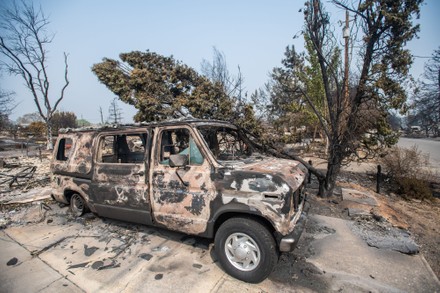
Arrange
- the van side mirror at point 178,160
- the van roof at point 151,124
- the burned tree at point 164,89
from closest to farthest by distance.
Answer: the van side mirror at point 178,160 → the van roof at point 151,124 → the burned tree at point 164,89

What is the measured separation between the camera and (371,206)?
5.75 meters

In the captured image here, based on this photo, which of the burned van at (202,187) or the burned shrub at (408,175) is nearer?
the burned van at (202,187)

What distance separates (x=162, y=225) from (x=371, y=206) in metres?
5.14

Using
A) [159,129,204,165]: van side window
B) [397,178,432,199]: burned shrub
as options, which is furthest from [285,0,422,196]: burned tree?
[159,129,204,165]: van side window

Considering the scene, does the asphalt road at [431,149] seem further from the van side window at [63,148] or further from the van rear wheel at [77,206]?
the van side window at [63,148]

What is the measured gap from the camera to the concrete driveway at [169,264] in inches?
116

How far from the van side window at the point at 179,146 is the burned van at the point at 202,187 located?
0.05ft

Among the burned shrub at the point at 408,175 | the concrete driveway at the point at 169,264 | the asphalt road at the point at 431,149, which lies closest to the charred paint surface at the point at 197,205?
the concrete driveway at the point at 169,264

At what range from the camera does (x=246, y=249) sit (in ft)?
9.70

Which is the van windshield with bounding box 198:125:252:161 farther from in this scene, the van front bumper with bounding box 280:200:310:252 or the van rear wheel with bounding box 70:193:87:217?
the van rear wheel with bounding box 70:193:87:217

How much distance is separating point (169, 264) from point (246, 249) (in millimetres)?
1239

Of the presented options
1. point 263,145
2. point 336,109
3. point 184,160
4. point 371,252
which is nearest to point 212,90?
point 263,145

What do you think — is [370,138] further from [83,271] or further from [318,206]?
[83,271]

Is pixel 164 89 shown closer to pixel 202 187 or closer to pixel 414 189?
pixel 202 187
